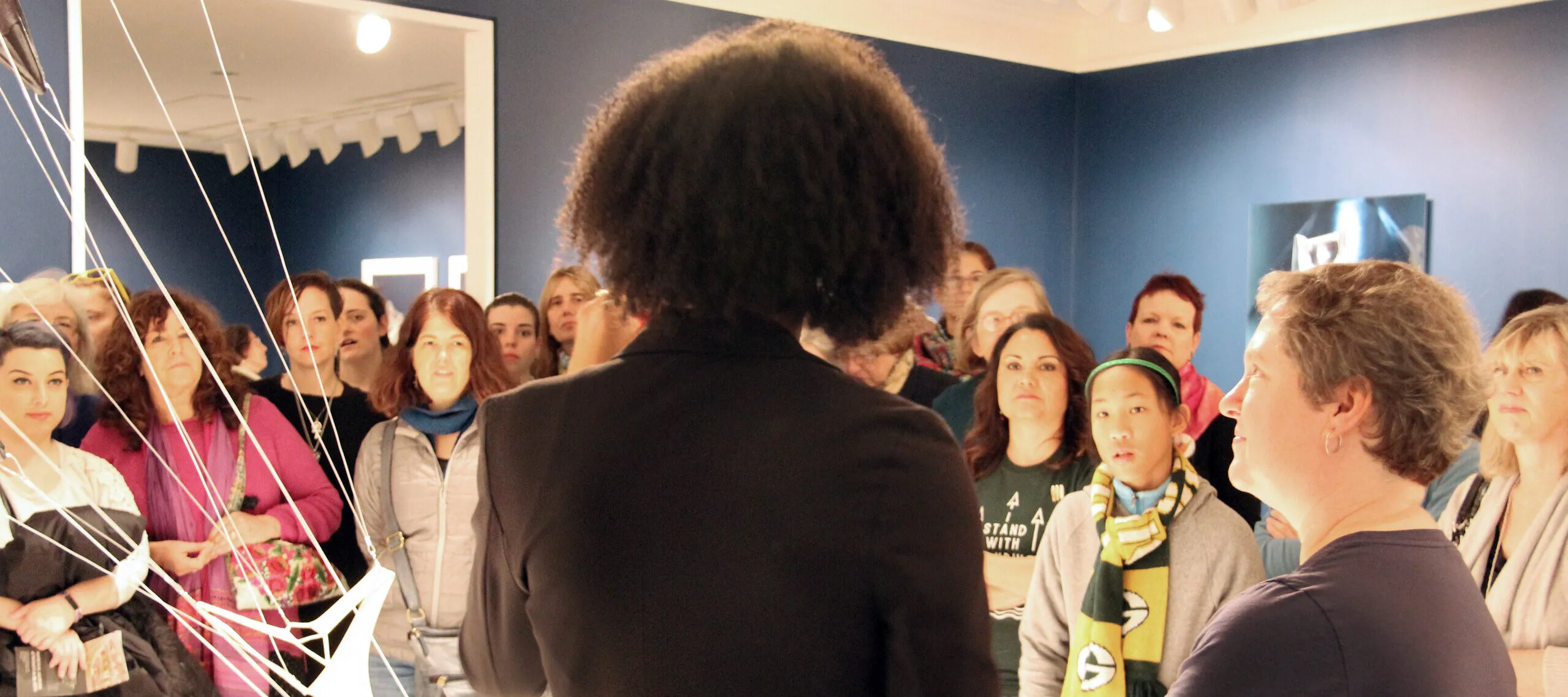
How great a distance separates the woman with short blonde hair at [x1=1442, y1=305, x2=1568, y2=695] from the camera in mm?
2119

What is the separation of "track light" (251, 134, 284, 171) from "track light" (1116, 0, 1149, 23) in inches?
243

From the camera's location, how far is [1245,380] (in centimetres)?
123

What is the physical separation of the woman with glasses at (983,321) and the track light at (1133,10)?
1.61 meters

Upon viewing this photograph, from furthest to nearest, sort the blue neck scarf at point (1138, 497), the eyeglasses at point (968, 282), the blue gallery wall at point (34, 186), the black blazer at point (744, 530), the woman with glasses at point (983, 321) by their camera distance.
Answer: the eyeglasses at point (968, 282)
the blue gallery wall at point (34, 186)
the woman with glasses at point (983, 321)
the blue neck scarf at point (1138, 497)
the black blazer at point (744, 530)

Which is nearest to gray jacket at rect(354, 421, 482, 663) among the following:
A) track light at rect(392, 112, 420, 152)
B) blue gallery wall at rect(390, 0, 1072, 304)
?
blue gallery wall at rect(390, 0, 1072, 304)

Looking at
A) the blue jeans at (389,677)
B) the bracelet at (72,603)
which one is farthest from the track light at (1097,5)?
the bracelet at (72,603)

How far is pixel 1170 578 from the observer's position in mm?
2131

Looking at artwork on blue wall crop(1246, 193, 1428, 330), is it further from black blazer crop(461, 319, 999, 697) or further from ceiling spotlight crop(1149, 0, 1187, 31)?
black blazer crop(461, 319, 999, 697)

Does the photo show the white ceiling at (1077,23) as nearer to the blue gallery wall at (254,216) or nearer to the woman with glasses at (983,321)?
the woman with glasses at (983,321)

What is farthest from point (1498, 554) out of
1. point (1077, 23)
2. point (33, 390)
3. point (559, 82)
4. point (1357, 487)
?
point (1077, 23)

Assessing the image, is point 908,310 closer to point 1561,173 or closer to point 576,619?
point 576,619

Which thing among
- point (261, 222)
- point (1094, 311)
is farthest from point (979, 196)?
point (261, 222)

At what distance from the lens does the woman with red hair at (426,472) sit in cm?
264

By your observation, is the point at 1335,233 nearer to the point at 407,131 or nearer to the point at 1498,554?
the point at 1498,554
